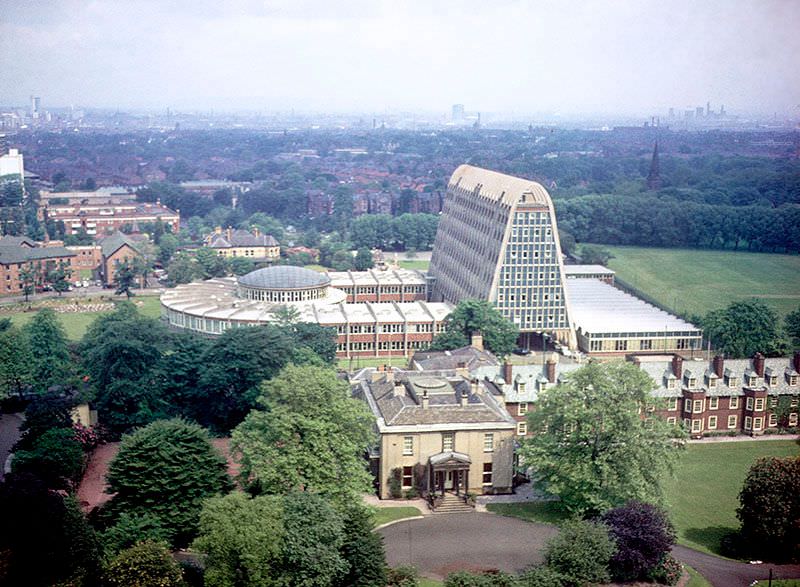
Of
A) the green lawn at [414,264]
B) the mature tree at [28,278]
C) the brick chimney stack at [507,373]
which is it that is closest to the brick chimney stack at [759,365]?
the brick chimney stack at [507,373]

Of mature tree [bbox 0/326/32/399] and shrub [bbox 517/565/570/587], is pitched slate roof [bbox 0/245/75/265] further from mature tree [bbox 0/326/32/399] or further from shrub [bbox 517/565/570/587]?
shrub [bbox 517/565/570/587]

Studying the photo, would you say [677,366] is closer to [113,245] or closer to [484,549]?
[484,549]

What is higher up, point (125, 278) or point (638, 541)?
point (638, 541)

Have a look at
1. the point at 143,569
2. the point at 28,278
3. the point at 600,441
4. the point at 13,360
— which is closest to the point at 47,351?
the point at 13,360

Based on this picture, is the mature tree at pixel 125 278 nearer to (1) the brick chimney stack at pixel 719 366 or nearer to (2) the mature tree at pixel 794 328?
(2) the mature tree at pixel 794 328

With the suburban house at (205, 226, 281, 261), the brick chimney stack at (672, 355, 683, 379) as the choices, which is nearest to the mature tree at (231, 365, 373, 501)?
the brick chimney stack at (672, 355, 683, 379)

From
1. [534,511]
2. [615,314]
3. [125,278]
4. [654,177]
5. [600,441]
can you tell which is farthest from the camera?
[654,177]

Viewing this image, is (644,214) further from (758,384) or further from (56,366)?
(56,366)
